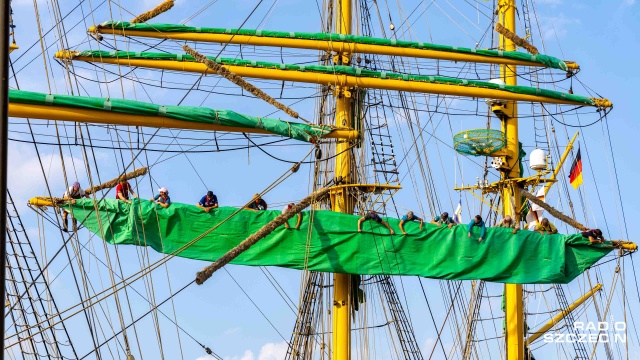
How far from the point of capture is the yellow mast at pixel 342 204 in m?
24.9

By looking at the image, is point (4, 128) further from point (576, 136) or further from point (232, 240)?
point (576, 136)

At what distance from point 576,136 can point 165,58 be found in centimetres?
1247

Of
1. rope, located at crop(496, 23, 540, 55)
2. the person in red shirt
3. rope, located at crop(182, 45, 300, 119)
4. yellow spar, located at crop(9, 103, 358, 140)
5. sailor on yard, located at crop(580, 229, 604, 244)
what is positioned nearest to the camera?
yellow spar, located at crop(9, 103, 358, 140)

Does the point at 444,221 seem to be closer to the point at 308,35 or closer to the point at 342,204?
the point at 342,204

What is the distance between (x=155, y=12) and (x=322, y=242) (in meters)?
6.20

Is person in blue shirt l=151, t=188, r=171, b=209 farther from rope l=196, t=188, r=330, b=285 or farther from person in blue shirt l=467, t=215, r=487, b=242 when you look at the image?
person in blue shirt l=467, t=215, r=487, b=242

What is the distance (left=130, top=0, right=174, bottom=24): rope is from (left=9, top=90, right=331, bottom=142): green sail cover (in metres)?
7.71

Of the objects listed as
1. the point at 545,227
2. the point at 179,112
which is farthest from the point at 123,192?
the point at 545,227

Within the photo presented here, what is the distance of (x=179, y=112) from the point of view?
18109 mm

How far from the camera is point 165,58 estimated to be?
83.3 ft

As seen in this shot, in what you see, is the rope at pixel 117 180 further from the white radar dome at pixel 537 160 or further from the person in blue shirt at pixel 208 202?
the white radar dome at pixel 537 160

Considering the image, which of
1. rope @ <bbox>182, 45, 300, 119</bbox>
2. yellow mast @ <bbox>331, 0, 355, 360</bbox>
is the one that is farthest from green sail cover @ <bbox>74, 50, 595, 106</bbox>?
rope @ <bbox>182, 45, 300, 119</bbox>

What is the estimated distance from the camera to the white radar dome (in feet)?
101

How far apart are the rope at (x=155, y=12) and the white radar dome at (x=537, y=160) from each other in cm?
1020
